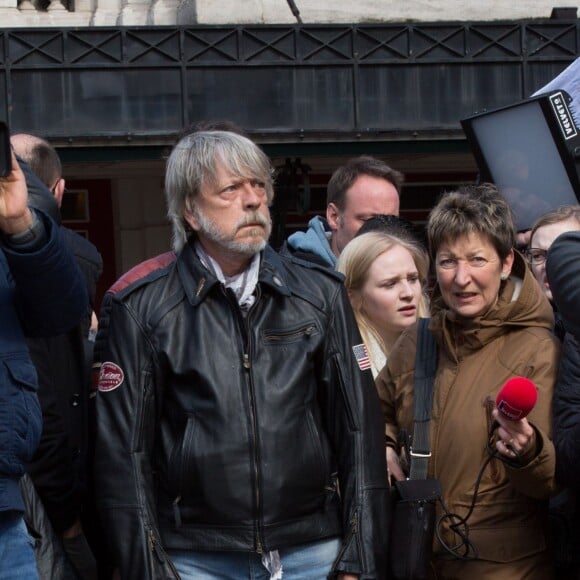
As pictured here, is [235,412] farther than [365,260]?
No

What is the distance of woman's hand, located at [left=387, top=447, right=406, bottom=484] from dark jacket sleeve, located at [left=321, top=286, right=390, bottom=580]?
34 centimetres

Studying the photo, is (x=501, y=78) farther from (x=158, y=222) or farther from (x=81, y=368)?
(x=81, y=368)

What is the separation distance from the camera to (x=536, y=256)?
4883 mm

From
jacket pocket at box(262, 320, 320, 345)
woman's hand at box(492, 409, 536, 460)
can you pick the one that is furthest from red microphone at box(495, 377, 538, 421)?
jacket pocket at box(262, 320, 320, 345)

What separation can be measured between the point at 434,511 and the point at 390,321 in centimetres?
117

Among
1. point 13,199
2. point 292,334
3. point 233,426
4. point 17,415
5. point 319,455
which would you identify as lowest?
point 319,455

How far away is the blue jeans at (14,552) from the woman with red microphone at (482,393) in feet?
3.81

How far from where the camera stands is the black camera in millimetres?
3158

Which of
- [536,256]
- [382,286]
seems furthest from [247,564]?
[536,256]

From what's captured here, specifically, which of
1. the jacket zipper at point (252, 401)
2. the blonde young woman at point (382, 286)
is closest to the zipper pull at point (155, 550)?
the jacket zipper at point (252, 401)

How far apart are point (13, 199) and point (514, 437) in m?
1.45

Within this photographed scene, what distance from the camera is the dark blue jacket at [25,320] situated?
336cm

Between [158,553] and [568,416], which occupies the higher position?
[568,416]

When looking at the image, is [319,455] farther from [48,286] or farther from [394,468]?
[48,286]
